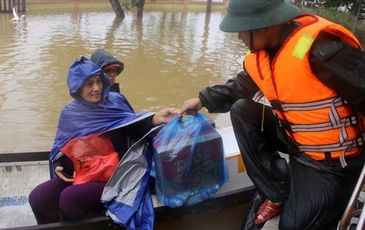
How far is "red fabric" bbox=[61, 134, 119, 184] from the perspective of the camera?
285 centimetres

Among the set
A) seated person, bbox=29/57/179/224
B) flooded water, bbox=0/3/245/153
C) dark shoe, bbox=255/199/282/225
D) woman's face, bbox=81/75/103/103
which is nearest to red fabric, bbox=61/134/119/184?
seated person, bbox=29/57/179/224

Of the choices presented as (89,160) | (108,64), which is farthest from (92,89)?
(108,64)

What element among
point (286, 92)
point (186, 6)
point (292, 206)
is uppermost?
point (286, 92)

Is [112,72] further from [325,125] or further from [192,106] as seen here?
[325,125]

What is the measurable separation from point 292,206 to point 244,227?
494mm

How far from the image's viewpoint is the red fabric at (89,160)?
2.85 m

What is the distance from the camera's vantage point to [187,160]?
108 inches

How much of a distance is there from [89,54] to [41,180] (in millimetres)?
8021

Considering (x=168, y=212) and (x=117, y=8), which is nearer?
(x=168, y=212)

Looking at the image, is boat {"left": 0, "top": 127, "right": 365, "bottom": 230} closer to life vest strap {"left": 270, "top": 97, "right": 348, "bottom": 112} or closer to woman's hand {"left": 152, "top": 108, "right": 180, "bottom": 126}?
life vest strap {"left": 270, "top": 97, "right": 348, "bottom": 112}

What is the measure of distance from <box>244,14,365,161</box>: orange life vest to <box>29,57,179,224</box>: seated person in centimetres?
88

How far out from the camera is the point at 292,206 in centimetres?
229

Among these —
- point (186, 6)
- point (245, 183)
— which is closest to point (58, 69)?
point (245, 183)

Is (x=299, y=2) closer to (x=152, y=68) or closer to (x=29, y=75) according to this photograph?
(x=152, y=68)
